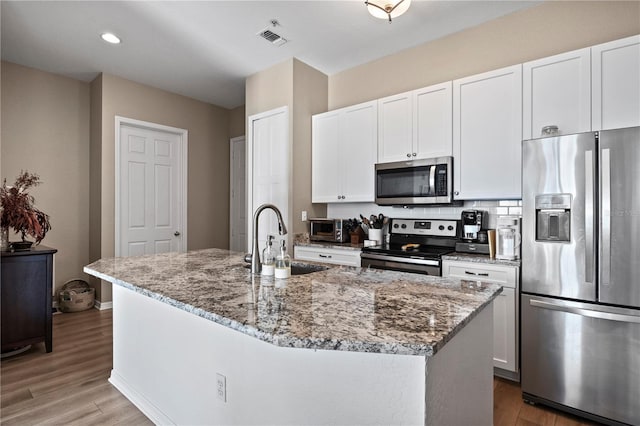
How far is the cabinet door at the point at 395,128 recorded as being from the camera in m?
3.18

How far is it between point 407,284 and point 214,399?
100cm

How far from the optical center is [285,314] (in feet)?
3.47

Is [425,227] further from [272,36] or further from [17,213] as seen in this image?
[17,213]

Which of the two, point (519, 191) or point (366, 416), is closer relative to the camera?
point (366, 416)

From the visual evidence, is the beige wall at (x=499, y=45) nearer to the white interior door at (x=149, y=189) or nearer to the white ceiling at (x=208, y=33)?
the white ceiling at (x=208, y=33)

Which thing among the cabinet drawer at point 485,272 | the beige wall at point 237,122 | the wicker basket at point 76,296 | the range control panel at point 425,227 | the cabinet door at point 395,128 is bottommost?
the wicker basket at point 76,296

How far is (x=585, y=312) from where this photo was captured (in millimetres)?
1955

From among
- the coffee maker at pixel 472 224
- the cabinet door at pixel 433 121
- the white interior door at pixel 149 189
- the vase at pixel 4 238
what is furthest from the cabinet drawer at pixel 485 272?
the white interior door at pixel 149 189

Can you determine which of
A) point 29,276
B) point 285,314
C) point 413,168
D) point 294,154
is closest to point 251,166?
point 294,154

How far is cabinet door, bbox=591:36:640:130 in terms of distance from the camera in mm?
2135

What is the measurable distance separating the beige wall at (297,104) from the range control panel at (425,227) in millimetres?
1001

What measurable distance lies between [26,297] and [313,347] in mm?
3121

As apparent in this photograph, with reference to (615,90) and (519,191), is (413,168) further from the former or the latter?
(615,90)

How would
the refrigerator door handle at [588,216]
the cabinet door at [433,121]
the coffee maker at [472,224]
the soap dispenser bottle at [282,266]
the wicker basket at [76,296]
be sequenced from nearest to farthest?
the soap dispenser bottle at [282,266], the refrigerator door handle at [588,216], the coffee maker at [472,224], the cabinet door at [433,121], the wicker basket at [76,296]
